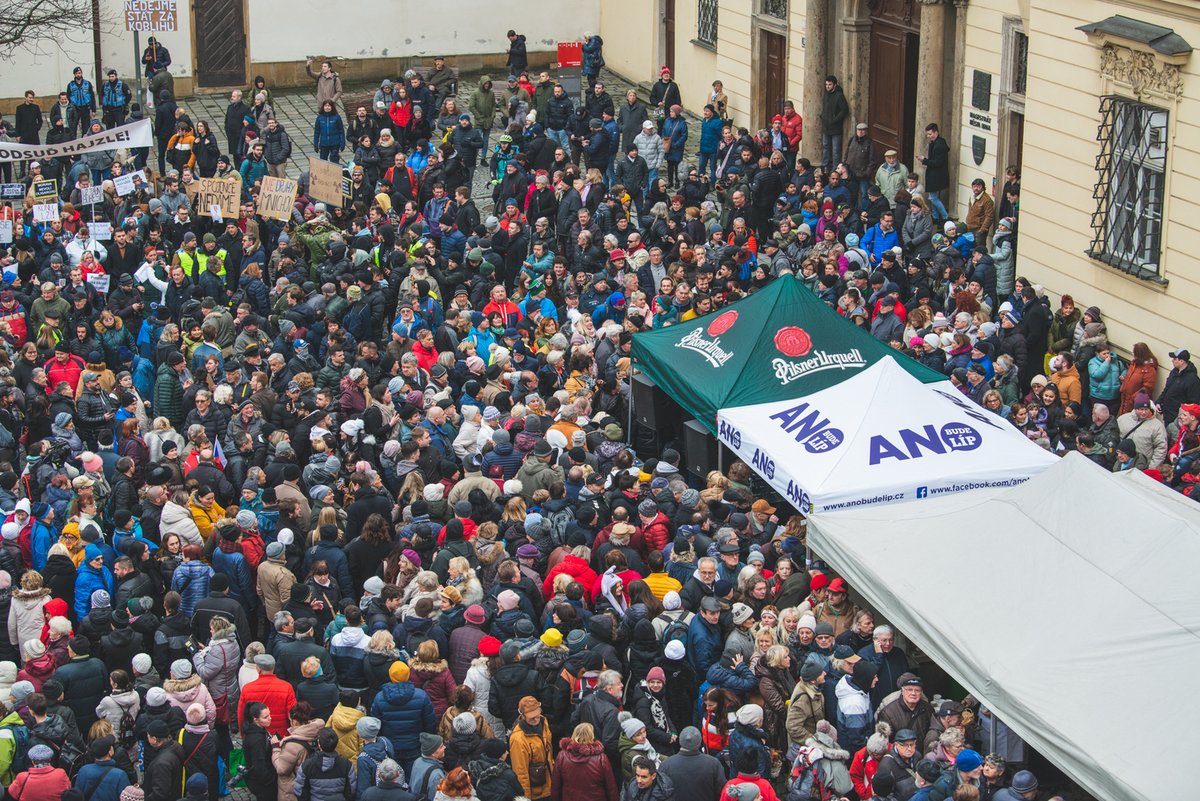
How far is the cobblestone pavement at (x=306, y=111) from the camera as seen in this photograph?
27797 millimetres

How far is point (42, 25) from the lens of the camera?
3016 centimetres

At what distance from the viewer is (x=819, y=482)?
1352cm

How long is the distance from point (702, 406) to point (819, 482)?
209cm

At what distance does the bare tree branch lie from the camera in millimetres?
28375

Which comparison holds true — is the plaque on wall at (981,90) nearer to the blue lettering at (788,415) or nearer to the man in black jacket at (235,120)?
the blue lettering at (788,415)

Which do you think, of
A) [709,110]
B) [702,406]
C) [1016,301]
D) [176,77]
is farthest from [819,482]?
[176,77]

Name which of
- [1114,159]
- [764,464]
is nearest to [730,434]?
[764,464]

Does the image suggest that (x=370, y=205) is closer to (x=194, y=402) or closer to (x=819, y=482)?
(x=194, y=402)

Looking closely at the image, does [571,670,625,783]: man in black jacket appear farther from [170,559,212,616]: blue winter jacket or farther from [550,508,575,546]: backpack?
[170,559,212,616]: blue winter jacket

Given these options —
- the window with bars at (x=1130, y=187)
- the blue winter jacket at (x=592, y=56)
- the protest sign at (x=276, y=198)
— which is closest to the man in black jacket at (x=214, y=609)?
the protest sign at (x=276, y=198)

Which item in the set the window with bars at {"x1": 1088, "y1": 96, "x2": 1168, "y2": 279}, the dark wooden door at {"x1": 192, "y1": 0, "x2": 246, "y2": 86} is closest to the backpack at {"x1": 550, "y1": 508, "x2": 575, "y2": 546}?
the window with bars at {"x1": 1088, "y1": 96, "x2": 1168, "y2": 279}

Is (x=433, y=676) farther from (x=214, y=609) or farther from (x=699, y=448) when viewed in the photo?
(x=699, y=448)

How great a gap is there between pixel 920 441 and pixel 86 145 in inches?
525

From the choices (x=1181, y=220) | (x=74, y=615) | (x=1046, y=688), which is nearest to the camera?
(x=1046, y=688)
